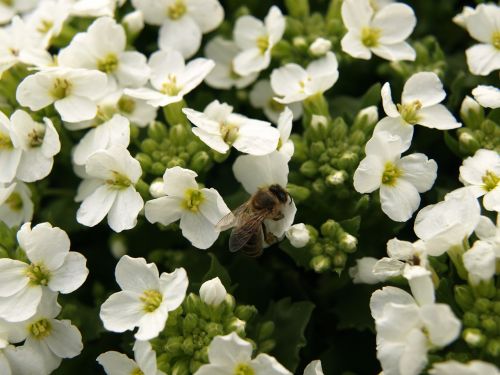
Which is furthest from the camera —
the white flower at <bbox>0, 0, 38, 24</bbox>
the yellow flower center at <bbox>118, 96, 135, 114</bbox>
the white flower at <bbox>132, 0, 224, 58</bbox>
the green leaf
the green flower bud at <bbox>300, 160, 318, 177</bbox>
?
the white flower at <bbox>0, 0, 38, 24</bbox>

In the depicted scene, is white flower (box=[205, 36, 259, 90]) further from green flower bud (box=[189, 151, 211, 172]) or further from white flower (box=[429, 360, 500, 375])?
white flower (box=[429, 360, 500, 375])

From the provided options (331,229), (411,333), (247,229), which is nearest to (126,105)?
(247,229)

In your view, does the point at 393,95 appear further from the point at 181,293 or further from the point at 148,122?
the point at 181,293

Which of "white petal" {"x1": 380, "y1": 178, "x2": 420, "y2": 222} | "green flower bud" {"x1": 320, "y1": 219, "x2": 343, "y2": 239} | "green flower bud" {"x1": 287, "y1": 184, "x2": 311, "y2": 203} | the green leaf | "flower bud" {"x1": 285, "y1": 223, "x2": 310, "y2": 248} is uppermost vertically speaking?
"white petal" {"x1": 380, "y1": 178, "x2": 420, "y2": 222}

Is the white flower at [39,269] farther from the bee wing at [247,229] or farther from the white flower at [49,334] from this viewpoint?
the bee wing at [247,229]

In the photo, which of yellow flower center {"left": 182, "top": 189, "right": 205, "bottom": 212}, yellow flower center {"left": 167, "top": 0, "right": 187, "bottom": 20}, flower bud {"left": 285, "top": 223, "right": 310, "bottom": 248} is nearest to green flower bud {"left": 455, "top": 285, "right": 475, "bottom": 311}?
flower bud {"left": 285, "top": 223, "right": 310, "bottom": 248}

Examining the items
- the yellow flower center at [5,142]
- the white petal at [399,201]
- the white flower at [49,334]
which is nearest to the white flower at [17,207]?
the yellow flower center at [5,142]
